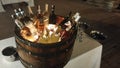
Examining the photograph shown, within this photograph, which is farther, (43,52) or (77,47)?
(77,47)

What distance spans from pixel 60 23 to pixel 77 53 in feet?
0.86

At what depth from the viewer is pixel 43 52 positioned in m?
0.81

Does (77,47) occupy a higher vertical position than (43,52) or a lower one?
lower

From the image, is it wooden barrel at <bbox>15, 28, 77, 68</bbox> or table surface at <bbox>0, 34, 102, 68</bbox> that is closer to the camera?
wooden barrel at <bbox>15, 28, 77, 68</bbox>

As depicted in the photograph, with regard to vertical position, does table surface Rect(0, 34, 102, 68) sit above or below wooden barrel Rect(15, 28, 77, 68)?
below

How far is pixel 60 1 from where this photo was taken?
3312 mm

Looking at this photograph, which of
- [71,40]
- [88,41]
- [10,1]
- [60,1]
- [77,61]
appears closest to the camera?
[71,40]

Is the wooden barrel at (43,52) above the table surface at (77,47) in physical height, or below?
above

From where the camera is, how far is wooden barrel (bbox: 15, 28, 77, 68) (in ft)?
2.63

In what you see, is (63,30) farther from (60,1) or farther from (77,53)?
(60,1)

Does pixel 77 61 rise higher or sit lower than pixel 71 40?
lower

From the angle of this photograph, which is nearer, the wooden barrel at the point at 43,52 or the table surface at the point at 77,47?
the wooden barrel at the point at 43,52

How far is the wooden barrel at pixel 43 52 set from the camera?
80 cm

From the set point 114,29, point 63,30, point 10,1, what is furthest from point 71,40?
point 10,1
